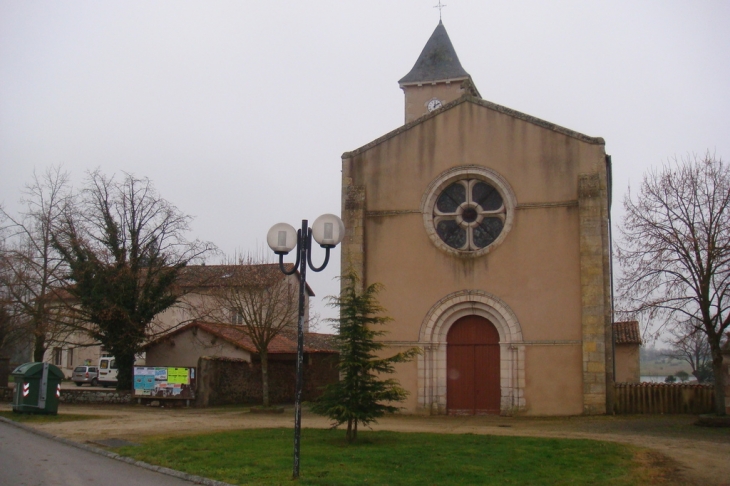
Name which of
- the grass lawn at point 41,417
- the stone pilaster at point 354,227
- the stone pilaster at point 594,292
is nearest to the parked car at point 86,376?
the grass lawn at point 41,417

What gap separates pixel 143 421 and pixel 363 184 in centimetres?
943

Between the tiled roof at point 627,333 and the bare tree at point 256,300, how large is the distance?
13740 millimetres

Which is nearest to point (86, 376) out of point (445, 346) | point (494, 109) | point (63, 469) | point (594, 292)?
point (445, 346)

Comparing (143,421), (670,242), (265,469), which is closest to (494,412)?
(670,242)

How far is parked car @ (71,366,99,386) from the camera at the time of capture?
1757 inches

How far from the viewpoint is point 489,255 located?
21188 mm

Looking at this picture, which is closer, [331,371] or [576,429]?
[576,429]

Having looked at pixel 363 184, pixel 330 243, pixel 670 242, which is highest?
pixel 363 184

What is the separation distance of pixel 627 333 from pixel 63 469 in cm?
2556

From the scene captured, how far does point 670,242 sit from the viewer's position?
60.5 ft

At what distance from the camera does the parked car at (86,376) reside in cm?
4462

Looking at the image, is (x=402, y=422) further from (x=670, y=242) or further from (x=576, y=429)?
(x=670, y=242)

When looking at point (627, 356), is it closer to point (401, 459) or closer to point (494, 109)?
point (494, 109)

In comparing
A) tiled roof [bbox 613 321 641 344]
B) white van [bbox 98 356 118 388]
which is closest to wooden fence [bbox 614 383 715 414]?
tiled roof [bbox 613 321 641 344]
